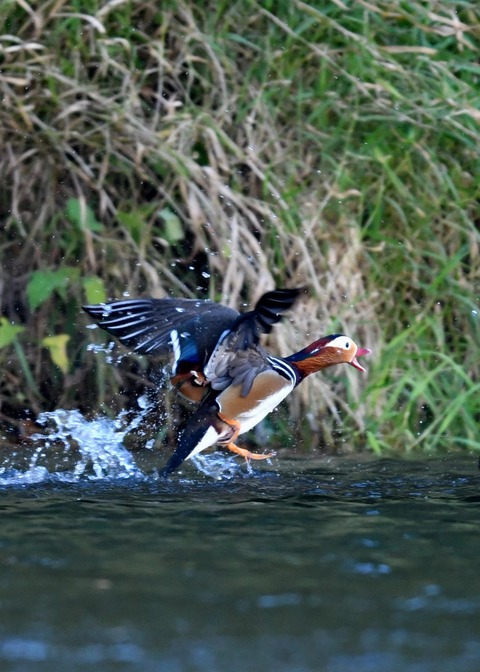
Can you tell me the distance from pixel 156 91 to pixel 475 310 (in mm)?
1622

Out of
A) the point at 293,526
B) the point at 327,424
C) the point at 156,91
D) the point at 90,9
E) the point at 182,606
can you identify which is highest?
the point at 90,9

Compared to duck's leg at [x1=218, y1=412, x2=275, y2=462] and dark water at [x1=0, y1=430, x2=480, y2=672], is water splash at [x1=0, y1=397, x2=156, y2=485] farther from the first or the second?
duck's leg at [x1=218, y1=412, x2=275, y2=462]

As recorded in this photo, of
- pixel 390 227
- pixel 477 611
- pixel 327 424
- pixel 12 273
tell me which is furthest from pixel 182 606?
pixel 390 227

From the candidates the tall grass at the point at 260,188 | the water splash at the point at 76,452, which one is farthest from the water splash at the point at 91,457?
the tall grass at the point at 260,188

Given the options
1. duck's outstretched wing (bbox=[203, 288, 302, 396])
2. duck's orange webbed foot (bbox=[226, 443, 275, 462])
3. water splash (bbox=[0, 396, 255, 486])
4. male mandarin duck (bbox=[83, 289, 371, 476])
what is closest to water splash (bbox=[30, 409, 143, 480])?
water splash (bbox=[0, 396, 255, 486])

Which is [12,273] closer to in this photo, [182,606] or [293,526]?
[293,526]

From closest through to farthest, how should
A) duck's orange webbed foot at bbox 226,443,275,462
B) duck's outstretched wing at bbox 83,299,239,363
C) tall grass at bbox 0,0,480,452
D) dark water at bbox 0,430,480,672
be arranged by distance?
dark water at bbox 0,430,480,672 < duck's outstretched wing at bbox 83,299,239,363 < duck's orange webbed foot at bbox 226,443,275,462 < tall grass at bbox 0,0,480,452

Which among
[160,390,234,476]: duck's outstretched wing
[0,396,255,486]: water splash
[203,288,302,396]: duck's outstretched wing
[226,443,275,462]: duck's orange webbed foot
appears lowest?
[0,396,255,486]: water splash

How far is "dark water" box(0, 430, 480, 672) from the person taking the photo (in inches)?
93.7

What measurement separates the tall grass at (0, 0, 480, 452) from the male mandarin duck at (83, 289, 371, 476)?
520 mm

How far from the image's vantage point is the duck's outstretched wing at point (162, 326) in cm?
411

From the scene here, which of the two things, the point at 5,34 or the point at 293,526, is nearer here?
the point at 293,526

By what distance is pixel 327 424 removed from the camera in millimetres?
4773

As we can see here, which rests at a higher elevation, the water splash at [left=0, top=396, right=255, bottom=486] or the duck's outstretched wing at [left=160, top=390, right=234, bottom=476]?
the duck's outstretched wing at [left=160, top=390, right=234, bottom=476]
